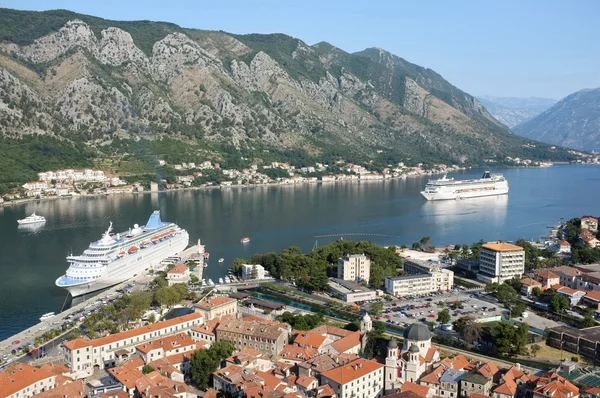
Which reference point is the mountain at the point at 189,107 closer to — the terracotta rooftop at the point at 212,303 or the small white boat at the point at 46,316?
the small white boat at the point at 46,316

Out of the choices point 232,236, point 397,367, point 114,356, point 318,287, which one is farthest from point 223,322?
point 232,236

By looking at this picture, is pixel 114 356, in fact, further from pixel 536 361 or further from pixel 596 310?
pixel 596 310

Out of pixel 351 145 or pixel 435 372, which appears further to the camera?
pixel 351 145

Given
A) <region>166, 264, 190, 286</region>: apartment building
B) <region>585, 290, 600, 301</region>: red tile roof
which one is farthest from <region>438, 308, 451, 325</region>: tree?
<region>166, 264, 190, 286</region>: apartment building

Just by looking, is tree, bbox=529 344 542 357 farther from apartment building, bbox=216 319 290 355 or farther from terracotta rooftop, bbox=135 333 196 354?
terracotta rooftop, bbox=135 333 196 354

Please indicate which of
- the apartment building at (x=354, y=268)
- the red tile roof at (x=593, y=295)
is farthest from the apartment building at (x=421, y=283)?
the red tile roof at (x=593, y=295)

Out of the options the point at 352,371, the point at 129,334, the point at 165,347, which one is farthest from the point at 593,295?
the point at 129,334
